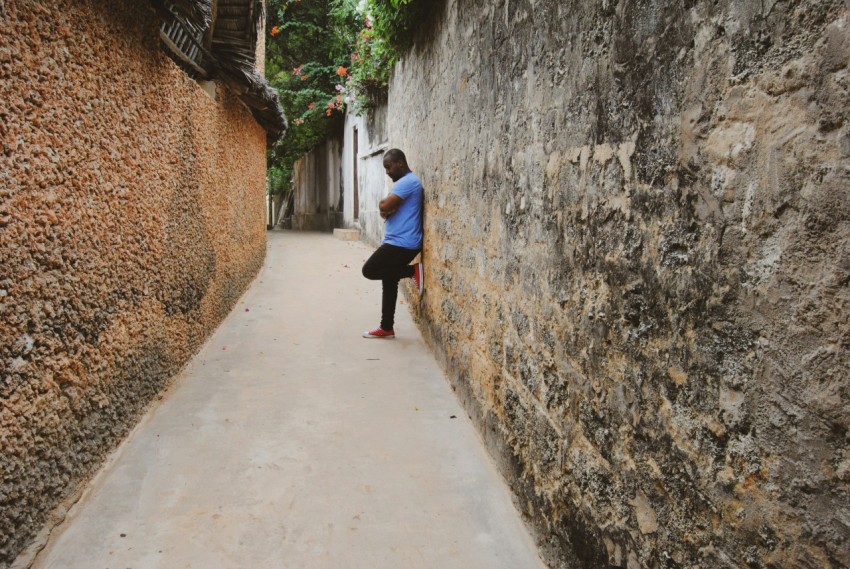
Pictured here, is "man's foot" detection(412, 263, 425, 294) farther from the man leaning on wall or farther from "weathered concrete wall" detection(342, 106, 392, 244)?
"weathered concrete wall" detection(342, 106, 392, 244)

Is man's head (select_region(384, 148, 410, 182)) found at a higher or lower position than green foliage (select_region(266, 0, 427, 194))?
lower

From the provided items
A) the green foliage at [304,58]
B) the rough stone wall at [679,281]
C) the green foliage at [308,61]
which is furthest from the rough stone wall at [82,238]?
the green foliage at [304,58]

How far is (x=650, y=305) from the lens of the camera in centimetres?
150

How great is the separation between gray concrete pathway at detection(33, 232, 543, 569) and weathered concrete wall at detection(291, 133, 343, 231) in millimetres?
12649

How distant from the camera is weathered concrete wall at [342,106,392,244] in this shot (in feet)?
35.9

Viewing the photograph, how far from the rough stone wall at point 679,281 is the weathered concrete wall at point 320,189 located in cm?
1439

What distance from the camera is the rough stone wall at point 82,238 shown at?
6.63 feet

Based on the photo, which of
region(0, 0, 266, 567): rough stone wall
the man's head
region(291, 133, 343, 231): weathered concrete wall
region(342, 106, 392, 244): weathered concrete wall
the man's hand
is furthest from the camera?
region(291, 133, 343, 231): weathered concrete wall

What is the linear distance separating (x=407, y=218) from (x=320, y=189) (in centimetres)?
1386

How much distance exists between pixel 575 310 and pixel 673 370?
2.00 feet

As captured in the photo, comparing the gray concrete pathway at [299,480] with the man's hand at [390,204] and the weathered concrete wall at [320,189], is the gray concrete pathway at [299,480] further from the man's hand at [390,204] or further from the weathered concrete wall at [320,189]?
the weathered concrete wall at [320,189]

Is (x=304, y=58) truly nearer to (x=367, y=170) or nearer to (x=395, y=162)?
(x=367, y=170)

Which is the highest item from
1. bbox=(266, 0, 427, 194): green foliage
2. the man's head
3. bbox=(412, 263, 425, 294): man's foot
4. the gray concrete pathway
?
bbox=(266, 0, 427, 194): green foliage

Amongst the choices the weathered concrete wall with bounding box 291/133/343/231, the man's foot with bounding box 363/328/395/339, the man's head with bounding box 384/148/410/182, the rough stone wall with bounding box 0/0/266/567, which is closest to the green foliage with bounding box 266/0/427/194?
the weathered concrete wall with bounding box 291/133/343/231
